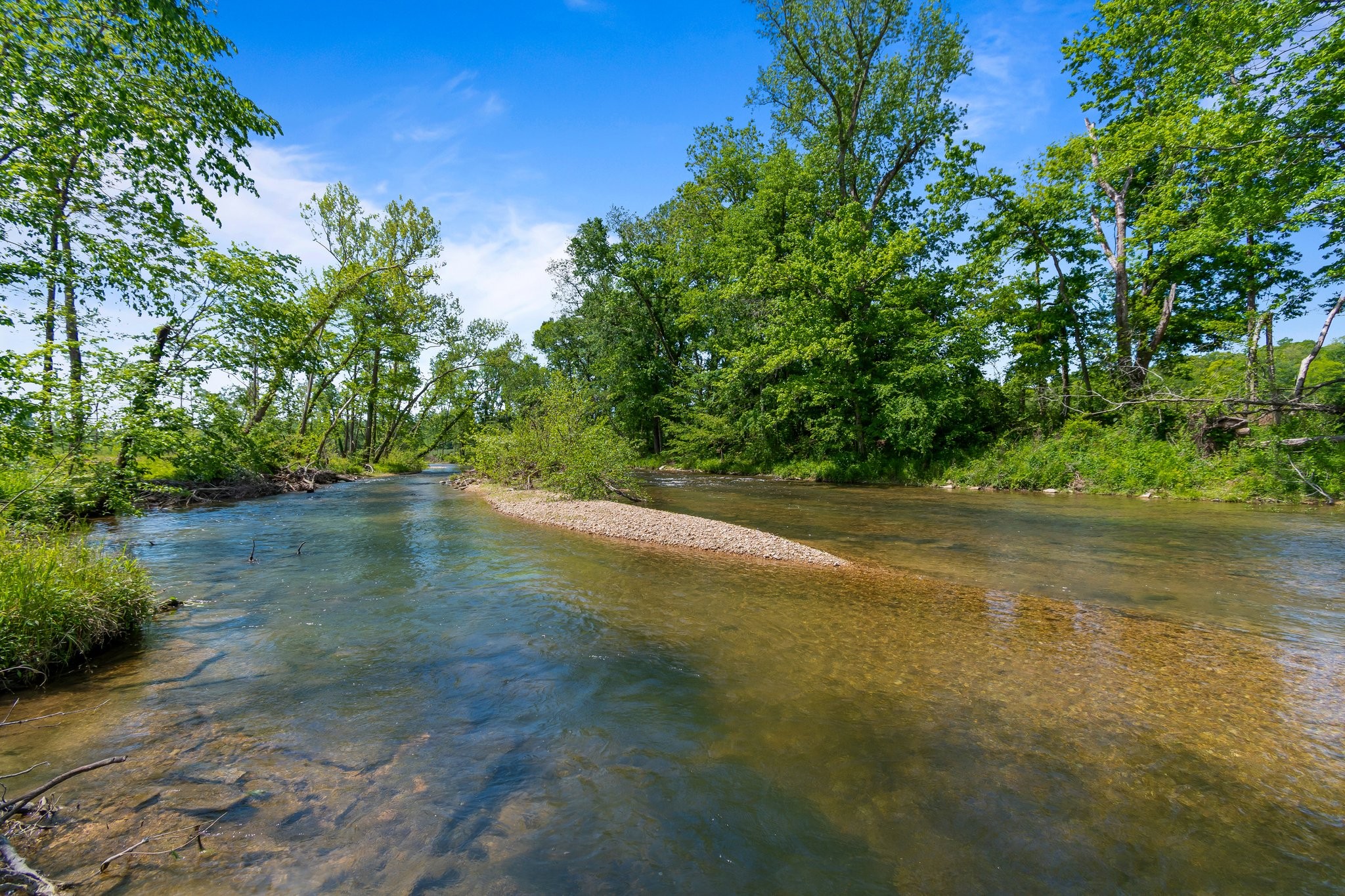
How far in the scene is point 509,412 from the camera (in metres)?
23.5

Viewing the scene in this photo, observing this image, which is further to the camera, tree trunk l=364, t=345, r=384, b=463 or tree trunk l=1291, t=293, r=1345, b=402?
tree trunk l=364, t=345, r=384, b=463

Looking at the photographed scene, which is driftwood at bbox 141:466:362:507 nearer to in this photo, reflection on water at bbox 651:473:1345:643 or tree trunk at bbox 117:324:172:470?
tree trunk at bbox 117:324:172:470

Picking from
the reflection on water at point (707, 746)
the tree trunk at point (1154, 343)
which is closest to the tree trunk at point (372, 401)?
the reflection on water at point (707, 746)

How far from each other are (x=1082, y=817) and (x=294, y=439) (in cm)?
3076

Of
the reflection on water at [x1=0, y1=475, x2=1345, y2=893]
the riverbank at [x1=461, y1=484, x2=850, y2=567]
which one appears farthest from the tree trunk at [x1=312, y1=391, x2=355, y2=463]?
the reflection on water at [x1=0, y1=475, x2=1345, y2=893]

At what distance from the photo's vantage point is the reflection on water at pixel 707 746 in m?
2.94

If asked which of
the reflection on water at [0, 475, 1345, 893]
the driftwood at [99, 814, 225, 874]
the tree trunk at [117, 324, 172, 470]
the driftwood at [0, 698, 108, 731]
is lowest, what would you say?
the reflection on water at [0, 475, 1345, 893]

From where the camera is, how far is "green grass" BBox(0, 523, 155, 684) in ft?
15.4

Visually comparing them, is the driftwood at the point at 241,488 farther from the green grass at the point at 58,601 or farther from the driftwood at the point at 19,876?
the driftwood at the point at 19,876

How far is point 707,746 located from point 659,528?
28.2 feet

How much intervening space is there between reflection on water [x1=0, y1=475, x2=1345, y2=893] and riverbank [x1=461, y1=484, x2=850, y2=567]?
8.75 ft

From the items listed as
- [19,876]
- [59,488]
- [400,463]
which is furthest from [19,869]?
[400,463]

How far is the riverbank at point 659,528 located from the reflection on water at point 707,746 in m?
2.67

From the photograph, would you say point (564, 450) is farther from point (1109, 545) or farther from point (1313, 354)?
point (1313, 354)
